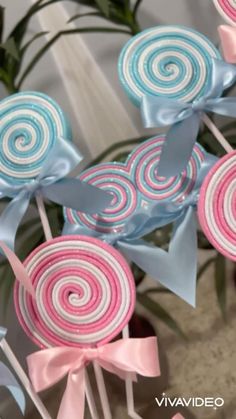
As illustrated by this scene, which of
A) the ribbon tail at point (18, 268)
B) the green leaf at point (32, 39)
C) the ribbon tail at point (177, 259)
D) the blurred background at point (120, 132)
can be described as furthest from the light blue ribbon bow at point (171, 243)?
the green leaf at point (32, 39)

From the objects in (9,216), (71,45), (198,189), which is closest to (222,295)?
(198,189)

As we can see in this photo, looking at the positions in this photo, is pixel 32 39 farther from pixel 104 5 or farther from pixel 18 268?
pixel 18 268

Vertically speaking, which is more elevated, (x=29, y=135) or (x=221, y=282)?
(x=29, y=135)

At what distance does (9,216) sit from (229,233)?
0.24 meters

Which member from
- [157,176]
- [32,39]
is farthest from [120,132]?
[157,176]

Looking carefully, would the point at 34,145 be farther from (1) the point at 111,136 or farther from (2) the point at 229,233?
(1) the point at 111,136

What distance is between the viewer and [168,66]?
0.68 meters

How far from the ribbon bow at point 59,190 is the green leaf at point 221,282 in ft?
1.18

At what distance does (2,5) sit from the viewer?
1.02 m

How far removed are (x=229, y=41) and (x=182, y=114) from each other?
0.33 feet

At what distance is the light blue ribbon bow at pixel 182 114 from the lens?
2.11ft

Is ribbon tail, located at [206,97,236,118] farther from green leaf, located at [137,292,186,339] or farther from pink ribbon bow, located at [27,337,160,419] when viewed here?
green leaf, located at [137,292,186,339]

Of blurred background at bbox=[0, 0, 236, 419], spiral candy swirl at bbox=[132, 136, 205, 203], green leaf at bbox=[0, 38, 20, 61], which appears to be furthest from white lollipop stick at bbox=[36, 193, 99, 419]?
green leaf at bbox=[0, 38, 20, 61]

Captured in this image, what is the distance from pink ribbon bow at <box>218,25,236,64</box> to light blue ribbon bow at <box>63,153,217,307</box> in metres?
0.11
